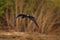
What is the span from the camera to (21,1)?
5.57 metres

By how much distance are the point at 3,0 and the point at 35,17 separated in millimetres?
919

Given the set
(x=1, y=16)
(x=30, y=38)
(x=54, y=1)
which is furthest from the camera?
(x=1, y=16)

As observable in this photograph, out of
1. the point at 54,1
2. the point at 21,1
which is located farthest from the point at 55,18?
the point at 21,1

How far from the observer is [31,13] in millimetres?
5512

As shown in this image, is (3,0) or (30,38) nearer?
(30,38)

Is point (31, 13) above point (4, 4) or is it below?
below

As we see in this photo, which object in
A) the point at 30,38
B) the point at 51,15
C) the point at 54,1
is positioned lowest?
the point at 30,38

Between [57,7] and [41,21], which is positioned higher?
[57,7]

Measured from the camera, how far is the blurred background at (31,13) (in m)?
5.39

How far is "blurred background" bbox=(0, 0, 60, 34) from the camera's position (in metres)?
5.39

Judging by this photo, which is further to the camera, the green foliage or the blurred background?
the green foliage

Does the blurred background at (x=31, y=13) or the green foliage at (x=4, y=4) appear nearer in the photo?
the blurred background at (x=31, y=13)

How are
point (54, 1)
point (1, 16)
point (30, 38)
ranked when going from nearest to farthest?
point (30, 38)
point (54, 1)
point (1, 16)

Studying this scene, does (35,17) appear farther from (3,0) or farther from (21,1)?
→ (3,0)
